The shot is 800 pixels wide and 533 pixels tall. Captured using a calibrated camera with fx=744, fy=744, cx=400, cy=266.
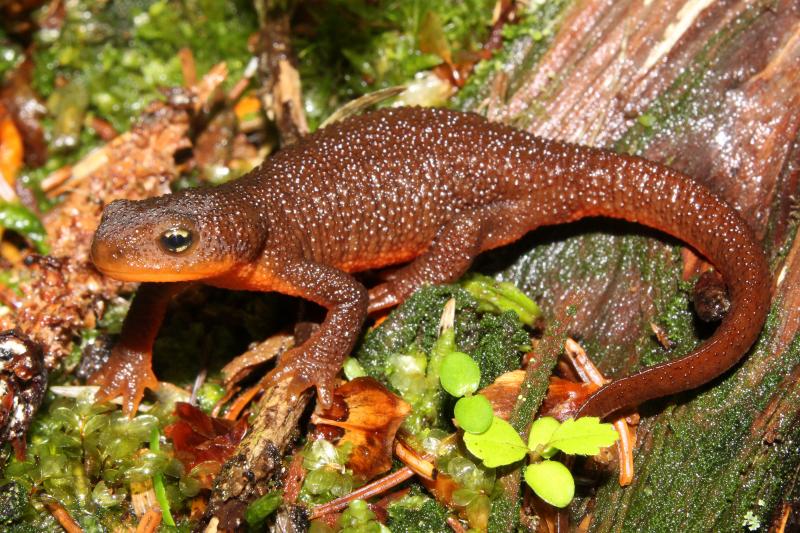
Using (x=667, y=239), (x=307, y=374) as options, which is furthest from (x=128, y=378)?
(x=667, y=239)

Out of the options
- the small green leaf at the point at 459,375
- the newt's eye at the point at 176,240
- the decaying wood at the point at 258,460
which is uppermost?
the newt's eye at the point at 176,240

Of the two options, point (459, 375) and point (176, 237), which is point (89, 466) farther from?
point (459, 375)

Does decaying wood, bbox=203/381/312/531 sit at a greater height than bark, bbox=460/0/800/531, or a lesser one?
lesser

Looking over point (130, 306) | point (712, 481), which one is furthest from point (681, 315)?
point (130, 306)

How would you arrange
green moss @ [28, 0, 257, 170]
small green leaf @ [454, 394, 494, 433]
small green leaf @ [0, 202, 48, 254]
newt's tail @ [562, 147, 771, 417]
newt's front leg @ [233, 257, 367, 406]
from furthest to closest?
green moss @ [28, 0, 257, 170], small green leaf @ [0, 202, 48, 254], newt's front leg @ [233, 257, 367, 406], newt's tail @ [562, 147, 771, 417], small green leaf @ [454, 394, 494, 433]

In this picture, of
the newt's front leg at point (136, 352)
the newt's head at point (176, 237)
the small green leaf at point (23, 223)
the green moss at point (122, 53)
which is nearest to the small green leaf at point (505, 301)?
the newt's head at point (176, 237)

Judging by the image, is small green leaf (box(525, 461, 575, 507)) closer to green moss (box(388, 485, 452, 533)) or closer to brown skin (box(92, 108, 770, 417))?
green moss (box(388, 485, 452, 533))

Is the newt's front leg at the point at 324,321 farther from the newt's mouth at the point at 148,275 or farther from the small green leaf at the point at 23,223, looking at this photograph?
the small green leaf at the point at 23,223

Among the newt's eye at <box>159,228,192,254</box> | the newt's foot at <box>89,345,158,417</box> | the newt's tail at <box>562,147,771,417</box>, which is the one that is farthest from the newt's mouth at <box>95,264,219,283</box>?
the newt's tail at <box>562,147,771,417</box>
